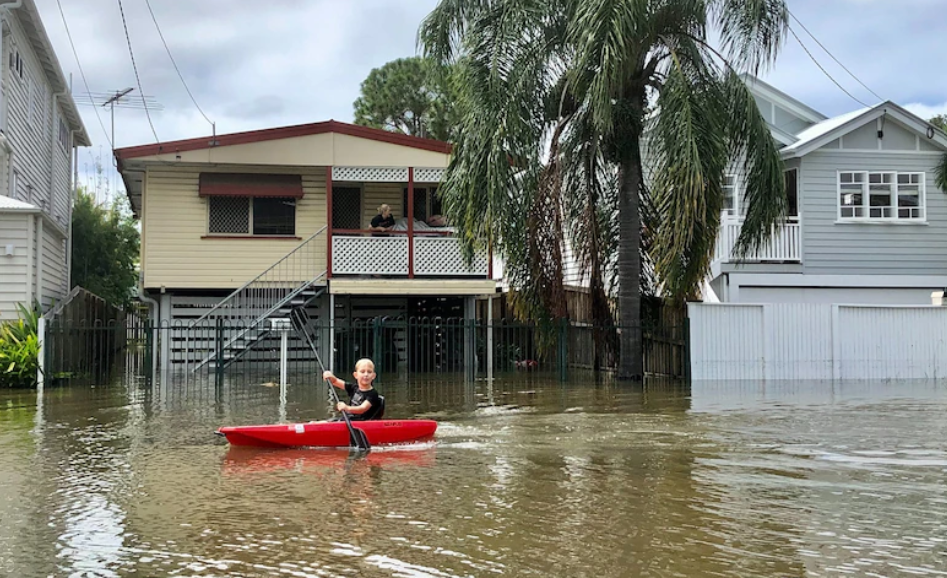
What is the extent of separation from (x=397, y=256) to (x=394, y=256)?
2.8 inches

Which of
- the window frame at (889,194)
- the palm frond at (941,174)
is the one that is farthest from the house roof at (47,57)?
the palm frond at (941,174)

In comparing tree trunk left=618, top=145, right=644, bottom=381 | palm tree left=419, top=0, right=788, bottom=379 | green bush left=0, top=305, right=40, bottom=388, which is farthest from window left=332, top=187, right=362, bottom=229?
green bush left=0, top=305, right=40, bottom=388

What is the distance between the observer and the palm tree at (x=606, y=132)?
16.8 m

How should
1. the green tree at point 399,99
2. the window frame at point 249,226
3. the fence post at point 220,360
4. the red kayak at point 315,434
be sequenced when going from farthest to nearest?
the green tree at point 399,99 < the window frame at point 249,226 < the fence post at point 220,360 < the red kayak at point 315,434

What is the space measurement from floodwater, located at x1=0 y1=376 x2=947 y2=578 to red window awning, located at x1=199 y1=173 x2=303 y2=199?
32.0 feet

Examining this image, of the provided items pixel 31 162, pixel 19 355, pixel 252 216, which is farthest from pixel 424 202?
pixel 19 355

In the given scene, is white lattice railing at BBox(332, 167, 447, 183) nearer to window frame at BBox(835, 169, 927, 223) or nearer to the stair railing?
the stair railing

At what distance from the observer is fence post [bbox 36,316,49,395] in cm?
1709

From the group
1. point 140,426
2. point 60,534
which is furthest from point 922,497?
point 140,426

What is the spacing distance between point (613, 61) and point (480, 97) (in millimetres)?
2873

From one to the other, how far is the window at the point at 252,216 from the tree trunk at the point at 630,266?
8.49 m

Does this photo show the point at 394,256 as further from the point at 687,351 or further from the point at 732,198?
the point at 732,198

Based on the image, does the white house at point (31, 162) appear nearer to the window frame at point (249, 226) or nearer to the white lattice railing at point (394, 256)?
the window frame at point (249, 226)

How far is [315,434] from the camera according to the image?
10156mm
